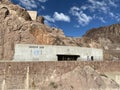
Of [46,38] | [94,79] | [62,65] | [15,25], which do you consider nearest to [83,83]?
[94,79]

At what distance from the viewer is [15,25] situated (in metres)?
44.5

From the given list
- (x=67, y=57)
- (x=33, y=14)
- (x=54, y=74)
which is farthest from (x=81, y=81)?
(x=33, y=14)

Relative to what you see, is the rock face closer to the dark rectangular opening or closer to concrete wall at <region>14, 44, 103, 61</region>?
the dark rectangular opening

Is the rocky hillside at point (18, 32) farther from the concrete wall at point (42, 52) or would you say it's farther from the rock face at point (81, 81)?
the rock face at point (81, 81)

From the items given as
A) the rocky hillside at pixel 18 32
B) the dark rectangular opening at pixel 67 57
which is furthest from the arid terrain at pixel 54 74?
the dark rectangular opening at pixel 67 57

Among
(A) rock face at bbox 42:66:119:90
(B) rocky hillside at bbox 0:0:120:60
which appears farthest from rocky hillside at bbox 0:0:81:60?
(A) rock face at bbox 42:66:119:90

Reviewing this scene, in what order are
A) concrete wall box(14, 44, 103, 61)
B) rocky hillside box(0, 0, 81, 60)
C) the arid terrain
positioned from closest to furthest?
the arid terrain
concrete wall box(14, 44, 103, 61)
rocky hillside box(0, 0, 81, 60)

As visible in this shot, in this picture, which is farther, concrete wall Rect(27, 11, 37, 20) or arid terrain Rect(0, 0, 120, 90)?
concrete wall Rect(27, 11, 37, 20)

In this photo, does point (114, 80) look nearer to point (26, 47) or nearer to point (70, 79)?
point (70, 79)

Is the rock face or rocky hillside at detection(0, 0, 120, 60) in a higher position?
rocky hillside at detection(0, 0, 120, 60)

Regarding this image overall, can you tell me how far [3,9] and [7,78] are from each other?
810 inches

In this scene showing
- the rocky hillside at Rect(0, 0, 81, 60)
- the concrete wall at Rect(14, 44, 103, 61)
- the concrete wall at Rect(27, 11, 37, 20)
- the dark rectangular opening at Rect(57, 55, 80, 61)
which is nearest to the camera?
the concrete wall at Rect(14, 44, 103, 61)

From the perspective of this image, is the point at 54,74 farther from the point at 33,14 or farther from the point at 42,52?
the point at 33,14

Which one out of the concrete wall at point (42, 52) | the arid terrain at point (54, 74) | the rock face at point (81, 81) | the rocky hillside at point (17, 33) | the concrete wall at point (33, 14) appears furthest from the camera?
the concrete wall at point (33, 14)
